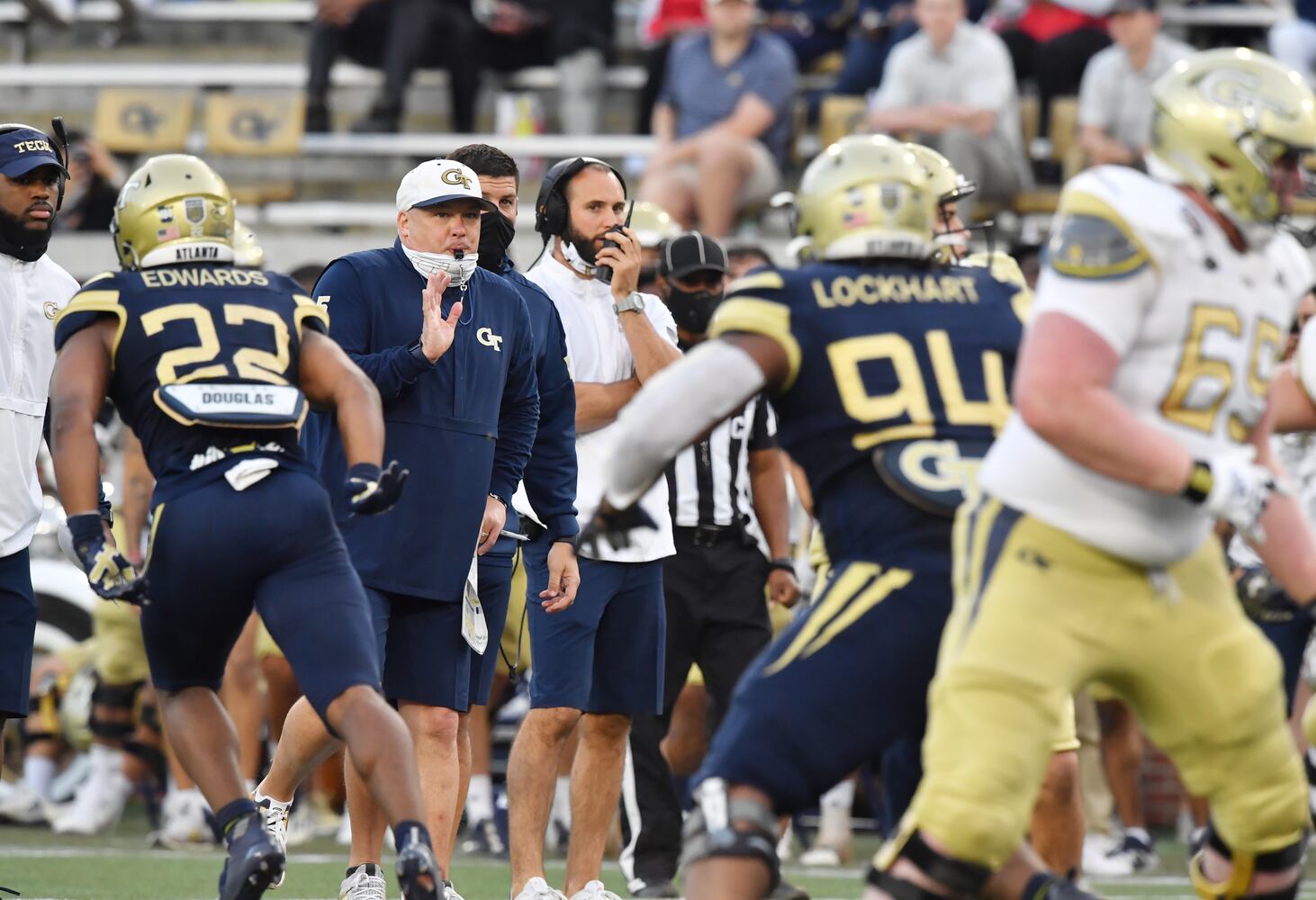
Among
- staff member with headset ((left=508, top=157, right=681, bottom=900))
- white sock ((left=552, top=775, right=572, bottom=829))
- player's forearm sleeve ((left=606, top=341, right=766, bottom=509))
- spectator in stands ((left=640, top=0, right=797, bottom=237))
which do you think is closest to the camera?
player's forearm sleeve ((left=606, top=341, right=766, bottom=509))

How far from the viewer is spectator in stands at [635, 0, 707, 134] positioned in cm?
1355

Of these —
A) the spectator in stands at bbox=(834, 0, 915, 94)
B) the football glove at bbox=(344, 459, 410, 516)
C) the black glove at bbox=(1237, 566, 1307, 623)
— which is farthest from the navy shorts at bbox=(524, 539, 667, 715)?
the spectator in stands at bbox=(834, 0, 915, 94)

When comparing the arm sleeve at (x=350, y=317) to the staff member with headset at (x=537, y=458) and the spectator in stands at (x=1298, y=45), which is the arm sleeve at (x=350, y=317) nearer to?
the staff member with headset at (x=537, y=458)

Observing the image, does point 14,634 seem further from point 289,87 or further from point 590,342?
point 289,87

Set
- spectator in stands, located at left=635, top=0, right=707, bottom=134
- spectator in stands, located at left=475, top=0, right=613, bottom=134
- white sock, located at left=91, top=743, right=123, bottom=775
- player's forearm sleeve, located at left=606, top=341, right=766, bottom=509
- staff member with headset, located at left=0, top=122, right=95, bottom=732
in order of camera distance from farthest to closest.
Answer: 1. spectator in stands, located at left=475, top=0, right=613, bottom=134
2. spectator in stands, located at left=635, top=0, right=707, bottom=134
3. white sock, located at left=91, top=743, right=123, bottom=775
4. staff member with headset, located at left=0, top=122, right=95, bottom=732
5. player's forearm sleeve, located at left=606, top=341, right=766, bottom=509

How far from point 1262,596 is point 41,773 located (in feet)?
23.4

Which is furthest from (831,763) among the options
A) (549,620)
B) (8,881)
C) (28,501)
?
(8,881)

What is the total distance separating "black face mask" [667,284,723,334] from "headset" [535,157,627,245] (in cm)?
97

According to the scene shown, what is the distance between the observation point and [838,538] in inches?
184

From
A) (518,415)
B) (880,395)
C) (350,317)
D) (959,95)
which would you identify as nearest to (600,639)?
(518,415)

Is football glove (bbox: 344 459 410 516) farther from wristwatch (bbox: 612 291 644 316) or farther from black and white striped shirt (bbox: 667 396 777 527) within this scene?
black and white striped shirt (bbox: 667 396 777 527)

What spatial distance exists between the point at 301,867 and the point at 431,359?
311 centimetres

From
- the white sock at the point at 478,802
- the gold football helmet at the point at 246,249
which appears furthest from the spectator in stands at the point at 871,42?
the white sock at the point at 478,802

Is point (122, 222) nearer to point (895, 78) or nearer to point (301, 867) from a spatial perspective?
point (301, 867)
